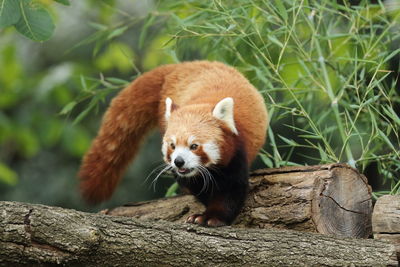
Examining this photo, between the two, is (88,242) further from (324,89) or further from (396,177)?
(396,177)

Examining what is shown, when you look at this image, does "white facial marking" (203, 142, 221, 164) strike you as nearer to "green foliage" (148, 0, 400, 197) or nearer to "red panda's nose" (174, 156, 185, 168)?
"red panda's nose" (174, 156, 185, 168)

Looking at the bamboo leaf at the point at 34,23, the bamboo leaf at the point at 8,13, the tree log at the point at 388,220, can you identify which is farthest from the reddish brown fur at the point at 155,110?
the bamboo leaf at the point at 8,13

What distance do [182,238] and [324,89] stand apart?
1.60 metres

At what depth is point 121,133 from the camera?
3896 millimetres

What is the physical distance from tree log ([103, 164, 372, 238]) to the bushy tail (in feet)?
2.88

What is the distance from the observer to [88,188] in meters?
3.77

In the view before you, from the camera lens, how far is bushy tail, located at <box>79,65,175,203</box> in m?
3.82

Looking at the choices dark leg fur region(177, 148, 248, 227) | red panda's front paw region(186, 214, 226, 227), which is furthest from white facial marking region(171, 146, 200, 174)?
red panda's front paw region(186, 214, 226, 227)

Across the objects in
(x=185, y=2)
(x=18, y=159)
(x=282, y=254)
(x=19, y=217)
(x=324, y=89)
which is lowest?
(x=18, y=159)

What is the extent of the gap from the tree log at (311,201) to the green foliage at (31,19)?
4.00 feet

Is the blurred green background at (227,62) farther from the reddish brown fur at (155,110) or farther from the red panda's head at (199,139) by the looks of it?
the red panda's head at (199,139)

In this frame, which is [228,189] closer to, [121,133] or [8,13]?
[121,133]

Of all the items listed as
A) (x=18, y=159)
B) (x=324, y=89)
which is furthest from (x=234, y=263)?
(x=18, y=159)

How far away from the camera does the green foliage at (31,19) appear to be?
2793mm
